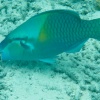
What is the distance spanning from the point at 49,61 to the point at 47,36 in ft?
0.83

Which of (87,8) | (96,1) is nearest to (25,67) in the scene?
(87,8)

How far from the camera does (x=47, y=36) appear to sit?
2.16m

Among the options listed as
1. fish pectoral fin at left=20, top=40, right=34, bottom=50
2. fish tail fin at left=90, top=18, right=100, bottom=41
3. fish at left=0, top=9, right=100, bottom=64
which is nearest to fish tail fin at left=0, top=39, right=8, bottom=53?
fish at left=0, top=9, right=100, bottom=64

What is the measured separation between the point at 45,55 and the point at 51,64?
0.28 metres

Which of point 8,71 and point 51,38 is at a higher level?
point 51,38

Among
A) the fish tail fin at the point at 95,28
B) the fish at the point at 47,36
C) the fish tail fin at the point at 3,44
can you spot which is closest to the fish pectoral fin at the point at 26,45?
the fish at the point at 47,36

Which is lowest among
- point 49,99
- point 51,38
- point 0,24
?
point 49,99

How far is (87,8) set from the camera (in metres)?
3.49

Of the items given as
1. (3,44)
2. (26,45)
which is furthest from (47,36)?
(3,44)

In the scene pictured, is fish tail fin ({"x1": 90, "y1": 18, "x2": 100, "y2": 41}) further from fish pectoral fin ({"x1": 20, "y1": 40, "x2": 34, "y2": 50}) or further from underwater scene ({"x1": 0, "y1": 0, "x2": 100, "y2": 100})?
fish pectoral fin ({"x1": 20, "y1": 40, "x2": 34, "y2": 50})

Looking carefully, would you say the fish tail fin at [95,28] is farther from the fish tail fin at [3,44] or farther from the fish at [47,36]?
the fish tail fin at [3,44]

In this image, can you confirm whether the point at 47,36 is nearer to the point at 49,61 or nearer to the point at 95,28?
the point at 49,61

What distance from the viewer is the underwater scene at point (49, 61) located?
2.13 meters

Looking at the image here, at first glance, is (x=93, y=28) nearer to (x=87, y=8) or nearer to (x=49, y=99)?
(x=49, y=99)
